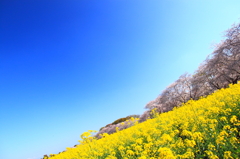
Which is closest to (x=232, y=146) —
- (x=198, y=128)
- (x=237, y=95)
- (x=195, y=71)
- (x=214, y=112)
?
(x=198, y=128)

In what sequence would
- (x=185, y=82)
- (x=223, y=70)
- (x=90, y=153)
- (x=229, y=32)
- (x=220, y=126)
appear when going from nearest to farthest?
(x=220, y=126), (x=90, y=153), (x=229, y=32), (x=223, y=70), (x=185, y=82)

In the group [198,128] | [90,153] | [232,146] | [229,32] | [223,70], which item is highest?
[229,32]

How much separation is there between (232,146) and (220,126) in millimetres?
1703

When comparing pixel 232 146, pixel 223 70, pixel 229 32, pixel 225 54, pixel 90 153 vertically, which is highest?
pixel 229 32

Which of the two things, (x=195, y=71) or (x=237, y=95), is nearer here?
(x=237, y=95)

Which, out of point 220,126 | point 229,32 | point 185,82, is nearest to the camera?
point 220,126

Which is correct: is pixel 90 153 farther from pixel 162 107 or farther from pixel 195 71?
pixel 162 107

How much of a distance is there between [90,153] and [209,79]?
23.2 m

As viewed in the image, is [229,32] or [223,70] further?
[223,70]

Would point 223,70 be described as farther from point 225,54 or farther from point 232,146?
point 232,146

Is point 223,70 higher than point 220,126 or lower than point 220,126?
higher

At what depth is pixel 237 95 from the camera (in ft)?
23.7

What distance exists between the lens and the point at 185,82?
96.1 ft

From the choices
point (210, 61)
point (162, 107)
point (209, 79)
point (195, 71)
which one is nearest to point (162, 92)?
point (162, 107)
